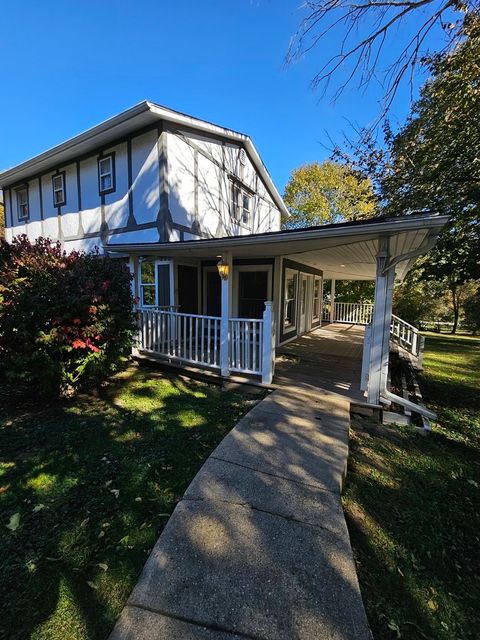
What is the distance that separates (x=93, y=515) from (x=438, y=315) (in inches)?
1178

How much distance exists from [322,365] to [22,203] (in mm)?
13535

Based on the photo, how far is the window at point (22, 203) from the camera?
1220cm

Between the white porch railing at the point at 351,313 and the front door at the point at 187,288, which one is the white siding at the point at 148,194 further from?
the white porch railing at the point at 351,313

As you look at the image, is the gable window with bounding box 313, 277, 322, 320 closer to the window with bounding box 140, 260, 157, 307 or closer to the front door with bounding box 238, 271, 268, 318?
the front door with bounding box 238, 271, 268, 318

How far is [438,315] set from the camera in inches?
1024

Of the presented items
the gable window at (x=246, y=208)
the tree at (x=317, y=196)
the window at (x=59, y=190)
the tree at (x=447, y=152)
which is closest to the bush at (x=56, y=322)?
the window at (x=59, y=190)

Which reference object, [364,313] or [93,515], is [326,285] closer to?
[364,313]

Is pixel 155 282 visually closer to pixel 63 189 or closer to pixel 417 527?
pixel 63 189

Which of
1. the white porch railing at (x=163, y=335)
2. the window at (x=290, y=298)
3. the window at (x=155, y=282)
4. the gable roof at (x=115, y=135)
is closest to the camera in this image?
the white porch railing at (x=163, y=335)

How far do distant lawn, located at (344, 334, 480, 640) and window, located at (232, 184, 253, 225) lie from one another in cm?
893

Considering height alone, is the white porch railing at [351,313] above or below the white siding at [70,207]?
below

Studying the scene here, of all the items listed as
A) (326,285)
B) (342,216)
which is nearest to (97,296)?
(326,285)

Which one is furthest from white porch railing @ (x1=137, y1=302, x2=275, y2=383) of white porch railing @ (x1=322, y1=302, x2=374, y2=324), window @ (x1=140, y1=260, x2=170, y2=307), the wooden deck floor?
white porch railing @ (x1=322, y1=302, x2=374, y2=324)

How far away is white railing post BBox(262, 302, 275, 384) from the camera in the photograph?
17.9 feet
